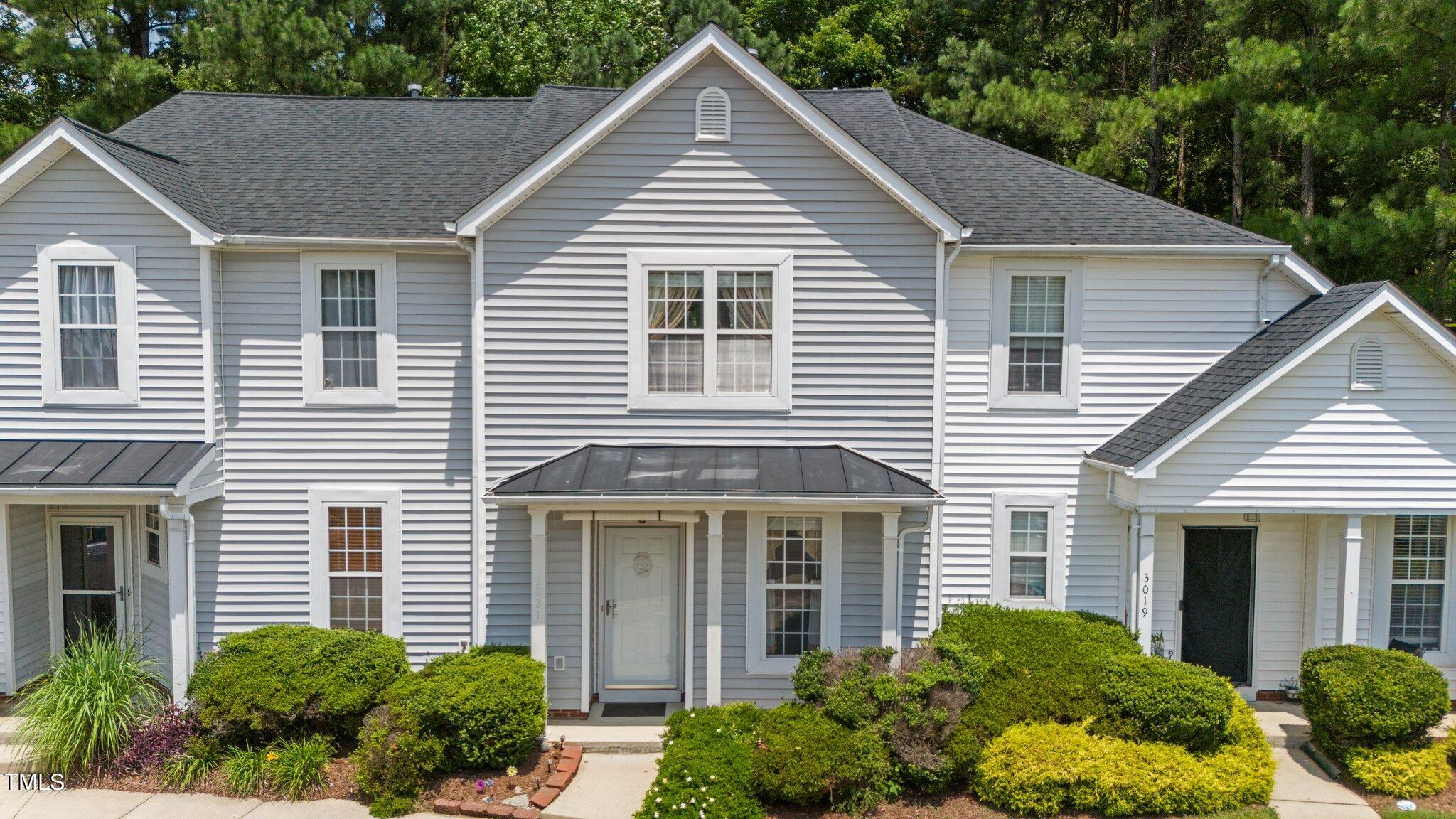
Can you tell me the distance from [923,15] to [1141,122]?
36.8 feet

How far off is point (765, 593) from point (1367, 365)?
7.92m

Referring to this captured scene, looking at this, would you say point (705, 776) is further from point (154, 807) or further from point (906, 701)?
point (154, 807)

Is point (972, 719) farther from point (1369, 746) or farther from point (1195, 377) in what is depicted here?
point (1195, 377)

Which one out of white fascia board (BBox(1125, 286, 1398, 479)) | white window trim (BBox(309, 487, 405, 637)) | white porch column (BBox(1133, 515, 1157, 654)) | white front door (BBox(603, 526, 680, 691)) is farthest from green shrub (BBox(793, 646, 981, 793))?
white window trim (BBox(309, 487, 405, 637))

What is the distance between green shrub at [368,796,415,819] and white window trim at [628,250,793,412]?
5011 millimetres

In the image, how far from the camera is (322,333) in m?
11.9

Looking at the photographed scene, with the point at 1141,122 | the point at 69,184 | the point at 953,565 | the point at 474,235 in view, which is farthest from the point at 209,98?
the point at 1141,122

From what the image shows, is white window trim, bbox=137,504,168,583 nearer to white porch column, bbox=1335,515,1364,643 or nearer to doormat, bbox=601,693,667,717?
doormat, bbox=601,693,667,717

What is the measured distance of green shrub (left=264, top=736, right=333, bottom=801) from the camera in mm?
9344

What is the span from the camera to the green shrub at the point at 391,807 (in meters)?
8.91

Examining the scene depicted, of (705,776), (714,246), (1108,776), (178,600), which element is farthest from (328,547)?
(1108,776)

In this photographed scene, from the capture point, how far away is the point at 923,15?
1212 inches

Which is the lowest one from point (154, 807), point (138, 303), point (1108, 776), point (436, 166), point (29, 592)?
point (154, 807)

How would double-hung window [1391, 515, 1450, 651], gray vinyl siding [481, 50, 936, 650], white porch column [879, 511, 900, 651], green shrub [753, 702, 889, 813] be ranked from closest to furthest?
green shrub [753, 702, 889, 813] → white porch column [879, 511, 900, 651] → gray vinyl siding [481, 50, 936, 650] → double-hung window [1391, 515, 1450, 651]
